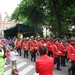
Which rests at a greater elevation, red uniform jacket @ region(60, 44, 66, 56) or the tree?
the tree

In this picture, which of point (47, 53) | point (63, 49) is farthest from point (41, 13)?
point (47, 53)

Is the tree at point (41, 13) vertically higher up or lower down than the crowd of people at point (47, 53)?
higher up

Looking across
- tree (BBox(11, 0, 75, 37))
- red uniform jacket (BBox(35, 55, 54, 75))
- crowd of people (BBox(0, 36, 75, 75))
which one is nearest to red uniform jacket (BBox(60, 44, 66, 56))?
crowd of people (BBox(0, 36, 75, 75))

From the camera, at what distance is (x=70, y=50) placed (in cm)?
1208

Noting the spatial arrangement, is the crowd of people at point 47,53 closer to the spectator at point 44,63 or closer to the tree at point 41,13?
the spectator at point 44,63

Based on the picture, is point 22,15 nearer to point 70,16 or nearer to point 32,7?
point 32,7

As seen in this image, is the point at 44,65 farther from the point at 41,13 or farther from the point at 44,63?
the point at 41,13

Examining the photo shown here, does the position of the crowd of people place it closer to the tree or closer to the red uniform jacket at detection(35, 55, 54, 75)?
the red uniform jacket at detection(35, 55, 54, 75)

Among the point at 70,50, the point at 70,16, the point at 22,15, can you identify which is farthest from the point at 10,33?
the point at 70,50

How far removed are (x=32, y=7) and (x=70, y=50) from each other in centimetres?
2382

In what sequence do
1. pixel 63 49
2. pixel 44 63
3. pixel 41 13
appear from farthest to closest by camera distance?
pixel 41 13 → pixel 63 49 → pixel 44 63

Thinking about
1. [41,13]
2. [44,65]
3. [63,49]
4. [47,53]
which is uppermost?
[41,13]

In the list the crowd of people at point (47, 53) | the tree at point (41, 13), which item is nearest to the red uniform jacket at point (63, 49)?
the crowd of people at point (47, 53)

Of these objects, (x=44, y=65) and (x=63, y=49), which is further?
(x=63, y=49)
